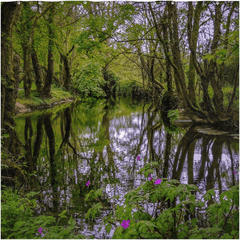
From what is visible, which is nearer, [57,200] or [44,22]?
[57,200]

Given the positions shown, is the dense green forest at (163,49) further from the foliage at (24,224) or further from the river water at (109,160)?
the river water at (109,160)

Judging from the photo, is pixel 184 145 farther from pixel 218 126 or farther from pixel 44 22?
pixel 44 22

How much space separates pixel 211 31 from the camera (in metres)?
7.80

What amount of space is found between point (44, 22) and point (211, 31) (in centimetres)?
733

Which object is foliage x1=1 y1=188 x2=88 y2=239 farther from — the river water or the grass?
the grass

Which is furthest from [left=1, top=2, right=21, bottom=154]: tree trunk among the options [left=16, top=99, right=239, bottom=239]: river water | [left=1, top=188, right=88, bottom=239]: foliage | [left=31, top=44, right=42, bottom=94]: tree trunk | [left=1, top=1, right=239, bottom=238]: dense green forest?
[left=31, top=44, right=42, bottom=94]: tree trunk

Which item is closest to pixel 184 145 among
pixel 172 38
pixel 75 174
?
pixel 75 174

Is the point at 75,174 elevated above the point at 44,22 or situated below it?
below

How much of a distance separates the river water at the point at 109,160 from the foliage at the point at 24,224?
17.2 inches

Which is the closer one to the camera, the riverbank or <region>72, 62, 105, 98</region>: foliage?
the riverbank

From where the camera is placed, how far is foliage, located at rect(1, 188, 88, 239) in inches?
90.8

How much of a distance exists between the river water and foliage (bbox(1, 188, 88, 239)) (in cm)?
44

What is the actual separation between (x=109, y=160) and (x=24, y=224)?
356 centimetres

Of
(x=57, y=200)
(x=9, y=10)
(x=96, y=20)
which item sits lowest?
(x=57, y=200)
